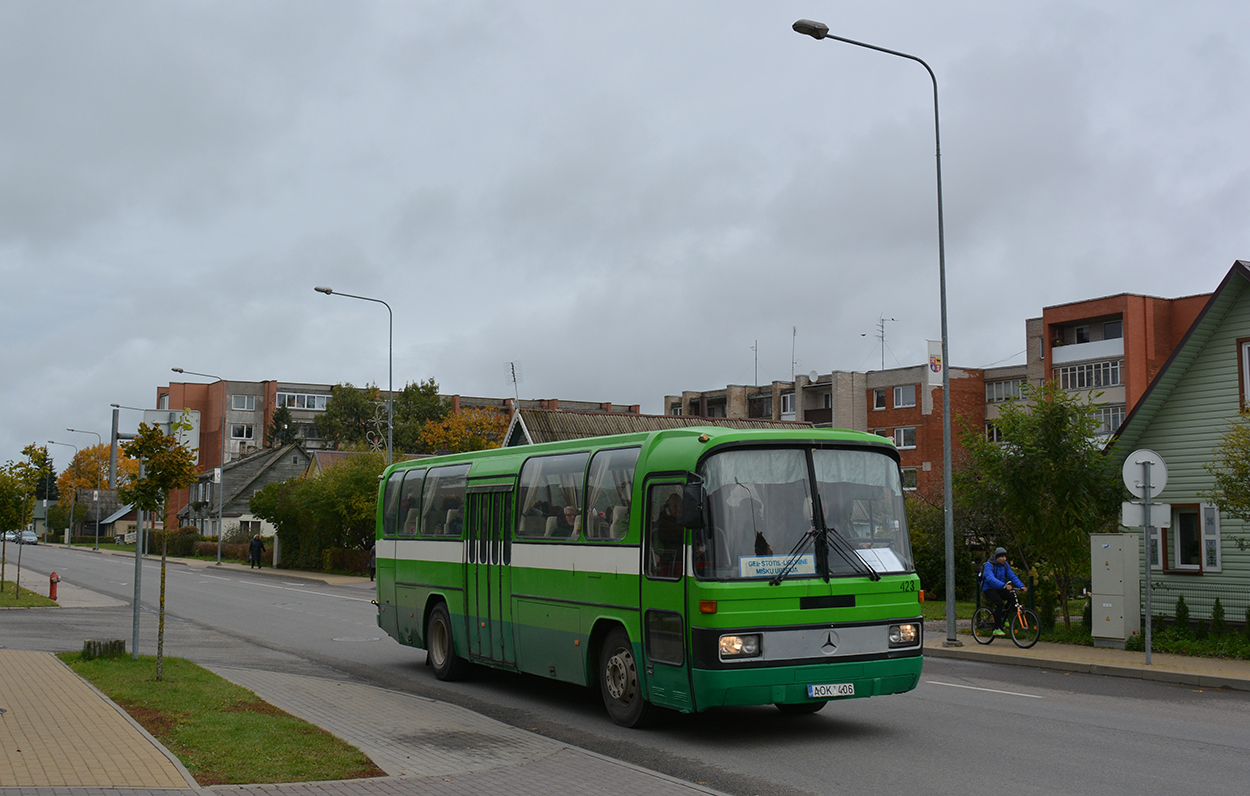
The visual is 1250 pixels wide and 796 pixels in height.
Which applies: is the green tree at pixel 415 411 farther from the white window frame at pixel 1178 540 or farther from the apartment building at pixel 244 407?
the white window frame at pixel 1178 540

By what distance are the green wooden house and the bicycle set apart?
3.65 m

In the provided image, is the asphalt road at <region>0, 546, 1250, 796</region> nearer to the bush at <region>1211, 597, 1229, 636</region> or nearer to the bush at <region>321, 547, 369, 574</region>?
the bush at <region>1211, 597, 1229, 636</region>

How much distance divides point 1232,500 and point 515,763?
41.6 feet

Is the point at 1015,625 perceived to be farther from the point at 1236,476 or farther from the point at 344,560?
the point at 344,560

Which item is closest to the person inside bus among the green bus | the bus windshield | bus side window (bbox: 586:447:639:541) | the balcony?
the green bus

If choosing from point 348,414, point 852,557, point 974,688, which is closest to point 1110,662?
point 974,688

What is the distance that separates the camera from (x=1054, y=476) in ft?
68.0

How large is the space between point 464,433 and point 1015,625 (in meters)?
65.0

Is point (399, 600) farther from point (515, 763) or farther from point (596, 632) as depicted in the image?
point (515, 763)

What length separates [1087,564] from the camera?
74.0 feet

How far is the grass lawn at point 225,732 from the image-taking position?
8.47 m

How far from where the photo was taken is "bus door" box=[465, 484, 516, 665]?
44.3ft

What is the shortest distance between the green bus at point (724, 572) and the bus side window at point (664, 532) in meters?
0.02

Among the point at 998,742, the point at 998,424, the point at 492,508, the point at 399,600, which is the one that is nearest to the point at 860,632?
the point at 998,742
